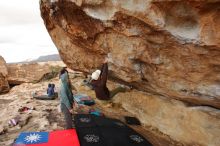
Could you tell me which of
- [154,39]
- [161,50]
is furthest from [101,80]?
[154,39]

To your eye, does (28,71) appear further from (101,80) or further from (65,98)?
(65,98)

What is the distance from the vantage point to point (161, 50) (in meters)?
6.62

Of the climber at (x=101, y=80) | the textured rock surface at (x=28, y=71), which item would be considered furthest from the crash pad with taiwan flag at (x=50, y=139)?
the textured rock surface at (x=28, y=71)

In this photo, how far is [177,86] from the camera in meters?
7.02

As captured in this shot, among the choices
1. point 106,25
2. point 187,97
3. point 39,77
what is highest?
point 106,25

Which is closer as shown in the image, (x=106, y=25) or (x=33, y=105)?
(x=106, y=25)

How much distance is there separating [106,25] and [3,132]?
410cm

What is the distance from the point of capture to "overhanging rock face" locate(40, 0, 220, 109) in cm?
525

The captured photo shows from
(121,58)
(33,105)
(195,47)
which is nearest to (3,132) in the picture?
(33,105)

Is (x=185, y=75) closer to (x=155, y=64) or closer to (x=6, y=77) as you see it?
(x=155, y=64)

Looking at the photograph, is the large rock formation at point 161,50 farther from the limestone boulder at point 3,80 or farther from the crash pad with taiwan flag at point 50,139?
the limestone boulder at point 3,80

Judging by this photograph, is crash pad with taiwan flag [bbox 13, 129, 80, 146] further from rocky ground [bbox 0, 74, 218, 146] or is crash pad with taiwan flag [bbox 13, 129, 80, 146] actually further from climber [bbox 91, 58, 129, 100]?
climber [bbox 91, 58, 129, 100]

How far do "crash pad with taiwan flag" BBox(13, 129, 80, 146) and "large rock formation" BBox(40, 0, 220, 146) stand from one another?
2732mm

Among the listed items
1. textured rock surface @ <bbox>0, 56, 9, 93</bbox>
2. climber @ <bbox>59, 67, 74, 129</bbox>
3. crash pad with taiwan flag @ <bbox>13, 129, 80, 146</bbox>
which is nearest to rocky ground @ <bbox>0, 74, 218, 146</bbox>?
climber @ <bbox>59, 67, 74, 129</bbox>
